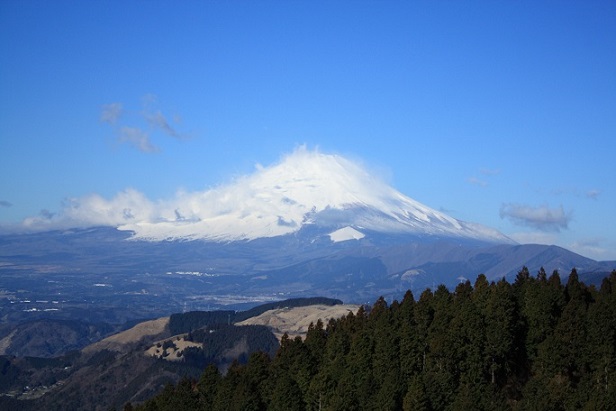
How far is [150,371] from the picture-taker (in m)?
148

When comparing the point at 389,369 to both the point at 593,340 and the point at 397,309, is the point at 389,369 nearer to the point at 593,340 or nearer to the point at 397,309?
the point at 397,309

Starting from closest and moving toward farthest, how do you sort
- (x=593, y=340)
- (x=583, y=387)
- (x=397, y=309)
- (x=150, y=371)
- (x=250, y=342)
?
(x=583, y=387) → (x=593, y=340) → (x=397, y=309) → (x=150, y=371) → (x=250, y=342)

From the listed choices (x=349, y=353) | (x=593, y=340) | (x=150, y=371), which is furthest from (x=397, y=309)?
(x=150, y=371)

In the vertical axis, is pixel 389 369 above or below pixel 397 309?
below

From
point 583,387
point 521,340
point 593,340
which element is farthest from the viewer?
point 521,340

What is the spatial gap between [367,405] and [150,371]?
100430 millimetres

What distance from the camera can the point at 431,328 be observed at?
60.8 meters

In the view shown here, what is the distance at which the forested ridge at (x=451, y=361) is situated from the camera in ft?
174

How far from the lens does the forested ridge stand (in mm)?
53094

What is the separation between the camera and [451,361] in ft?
187

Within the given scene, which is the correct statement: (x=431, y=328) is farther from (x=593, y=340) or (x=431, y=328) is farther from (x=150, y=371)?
(x=150, y=371)

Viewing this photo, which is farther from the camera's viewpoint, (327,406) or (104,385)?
(104,385)

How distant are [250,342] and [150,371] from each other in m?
27.8

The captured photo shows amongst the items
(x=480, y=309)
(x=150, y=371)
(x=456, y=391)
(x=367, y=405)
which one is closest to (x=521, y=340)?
(x=480, y=309)
